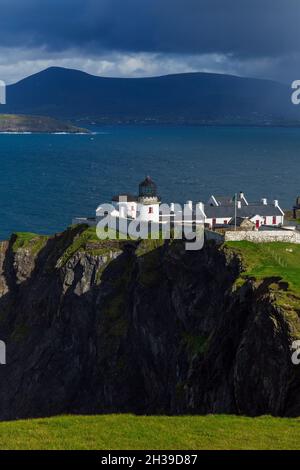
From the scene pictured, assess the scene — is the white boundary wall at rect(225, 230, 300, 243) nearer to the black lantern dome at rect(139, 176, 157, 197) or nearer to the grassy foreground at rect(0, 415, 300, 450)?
the black lantern dome at rect(139, 176, 157, 197)

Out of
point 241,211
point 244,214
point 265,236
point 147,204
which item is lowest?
point 265,236

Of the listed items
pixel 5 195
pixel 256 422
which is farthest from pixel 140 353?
pixel 5 195

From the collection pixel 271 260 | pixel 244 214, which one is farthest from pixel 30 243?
pixel 271 260

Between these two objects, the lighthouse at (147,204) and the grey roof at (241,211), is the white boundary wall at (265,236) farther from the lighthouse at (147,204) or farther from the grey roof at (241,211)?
the lighthouse at (147,204)

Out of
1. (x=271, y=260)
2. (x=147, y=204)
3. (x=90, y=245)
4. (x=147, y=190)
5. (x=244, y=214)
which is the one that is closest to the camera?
(x=271, y=260)

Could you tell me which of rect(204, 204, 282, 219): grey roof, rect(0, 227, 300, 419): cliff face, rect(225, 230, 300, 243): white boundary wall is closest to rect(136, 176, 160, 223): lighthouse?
rect(204, 204, 282, 219): grey roof

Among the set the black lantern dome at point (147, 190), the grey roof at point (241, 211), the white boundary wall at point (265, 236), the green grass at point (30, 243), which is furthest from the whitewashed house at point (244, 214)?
the green grass at point (30, 243)

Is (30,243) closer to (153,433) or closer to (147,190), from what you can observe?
(147,190)
